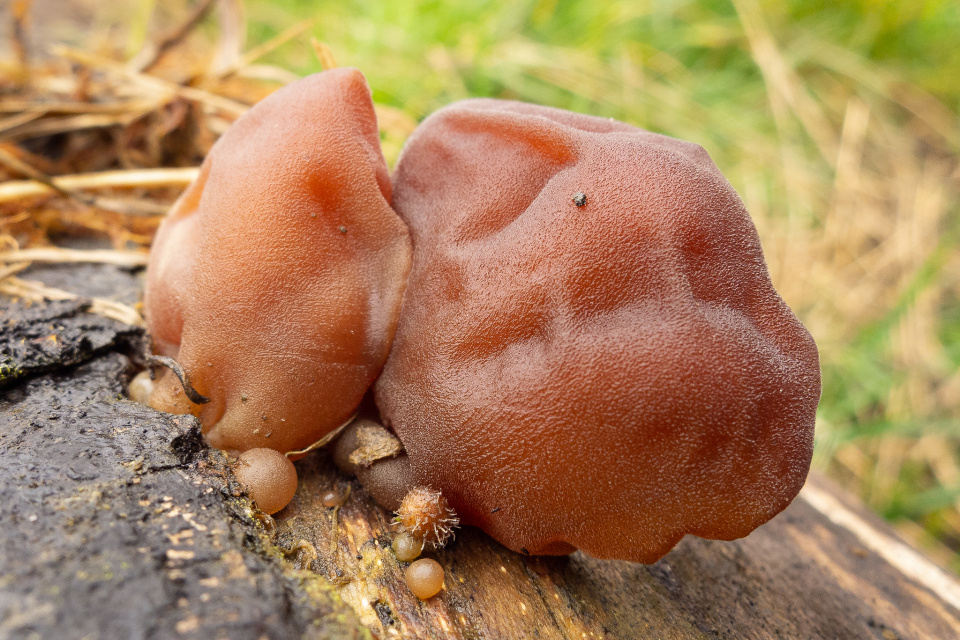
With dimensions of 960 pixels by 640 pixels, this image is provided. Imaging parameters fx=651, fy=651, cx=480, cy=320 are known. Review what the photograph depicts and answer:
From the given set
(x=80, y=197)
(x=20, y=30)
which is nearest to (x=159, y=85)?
(x=20, y=30)

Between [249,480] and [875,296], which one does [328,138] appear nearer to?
[249,480]

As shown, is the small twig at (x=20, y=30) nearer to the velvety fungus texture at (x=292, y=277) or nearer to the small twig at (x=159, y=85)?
the small twig at (x=159, y=85)

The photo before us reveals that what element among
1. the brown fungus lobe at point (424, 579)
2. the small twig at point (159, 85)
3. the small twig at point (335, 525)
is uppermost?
the small twig at point (159, 85)

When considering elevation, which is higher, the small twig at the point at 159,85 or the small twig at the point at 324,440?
the small twig at the point at 159,85

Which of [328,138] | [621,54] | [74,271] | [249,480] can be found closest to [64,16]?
[74,271]

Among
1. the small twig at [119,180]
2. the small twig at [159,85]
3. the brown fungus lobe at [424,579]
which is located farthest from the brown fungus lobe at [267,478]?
the small twig at [159,85]

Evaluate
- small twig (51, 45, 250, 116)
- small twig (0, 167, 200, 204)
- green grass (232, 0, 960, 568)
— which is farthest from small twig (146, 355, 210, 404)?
green grass (232, 0, 960, 568)

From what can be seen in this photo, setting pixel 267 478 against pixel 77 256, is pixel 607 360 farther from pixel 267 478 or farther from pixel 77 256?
pixel 77 256

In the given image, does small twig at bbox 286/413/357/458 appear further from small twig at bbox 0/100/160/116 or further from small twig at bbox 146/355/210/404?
small twig at bbox 0/100/160/116
